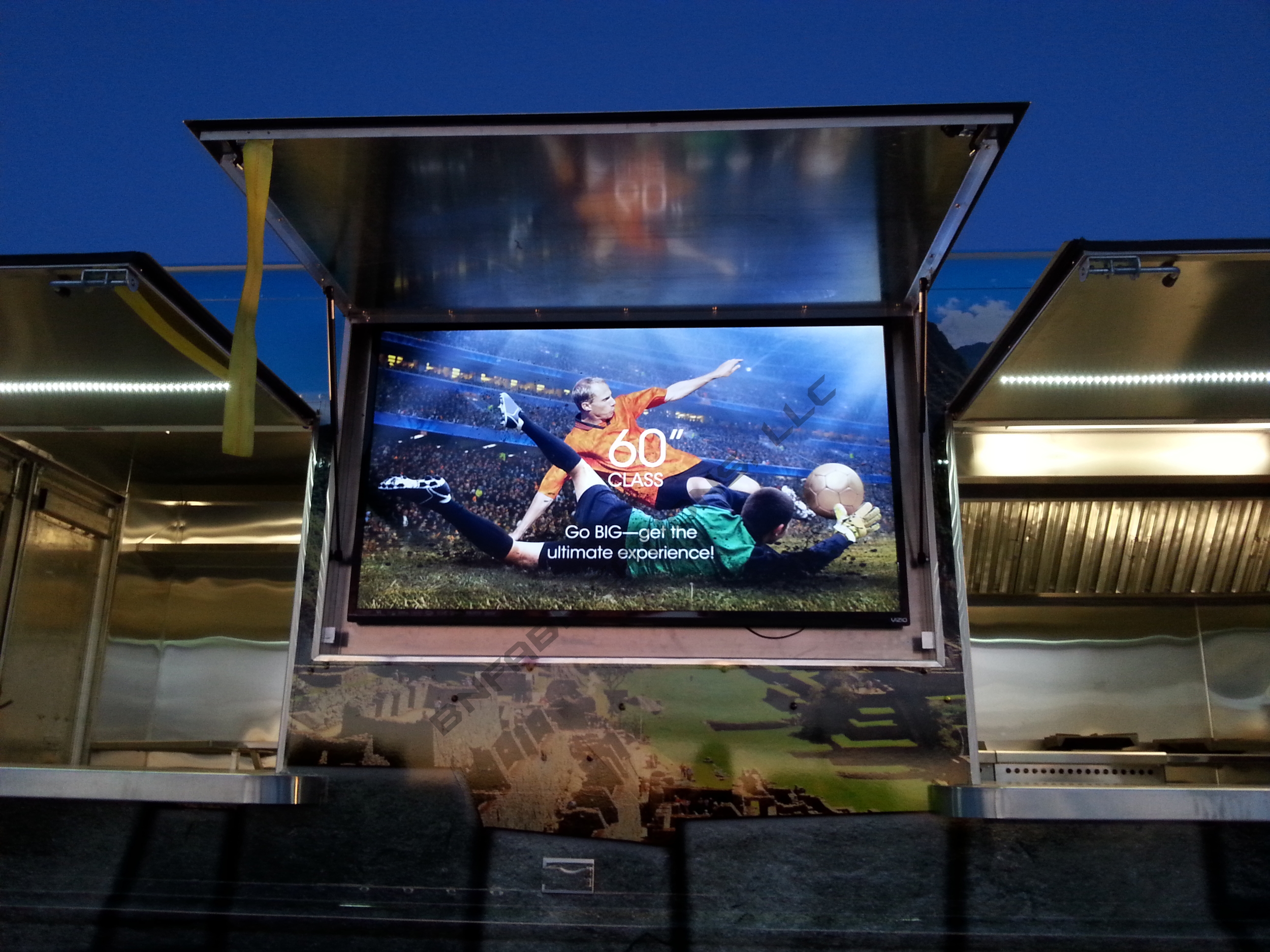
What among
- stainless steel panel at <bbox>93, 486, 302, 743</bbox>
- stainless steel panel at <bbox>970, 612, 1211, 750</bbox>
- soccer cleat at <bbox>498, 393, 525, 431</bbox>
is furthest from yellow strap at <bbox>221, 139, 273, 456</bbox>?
stainless steel panel at <bbox>970, 612, 1211, 750</bbox>

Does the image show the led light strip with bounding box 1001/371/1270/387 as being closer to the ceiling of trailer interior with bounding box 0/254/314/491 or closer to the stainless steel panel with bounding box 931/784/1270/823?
the stainless steel panel with bounding box 931/784/1270/823

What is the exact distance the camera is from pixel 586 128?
2340 mm

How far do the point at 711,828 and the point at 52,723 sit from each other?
91.1 inches

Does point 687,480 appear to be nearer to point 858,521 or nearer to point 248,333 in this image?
point 858,521

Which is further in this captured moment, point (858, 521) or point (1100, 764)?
point (1100, 764)

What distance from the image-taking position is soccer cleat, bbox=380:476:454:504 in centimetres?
321

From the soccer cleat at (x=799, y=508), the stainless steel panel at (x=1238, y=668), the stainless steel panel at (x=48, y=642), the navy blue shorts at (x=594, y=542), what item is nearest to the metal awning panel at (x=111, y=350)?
the stainless steel panel at (x=48, y=642)

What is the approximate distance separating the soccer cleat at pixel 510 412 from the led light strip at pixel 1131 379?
146 cm

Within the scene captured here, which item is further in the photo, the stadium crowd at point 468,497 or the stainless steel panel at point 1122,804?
the stadium crowd at point 468,497

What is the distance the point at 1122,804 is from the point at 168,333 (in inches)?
100

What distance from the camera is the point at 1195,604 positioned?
3.88 meters

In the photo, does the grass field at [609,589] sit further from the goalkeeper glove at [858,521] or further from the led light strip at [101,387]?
the led light strip at [101,387]

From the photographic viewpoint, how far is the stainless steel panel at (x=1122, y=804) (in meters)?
2.30

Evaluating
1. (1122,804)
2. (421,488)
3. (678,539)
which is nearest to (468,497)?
(421,488)
